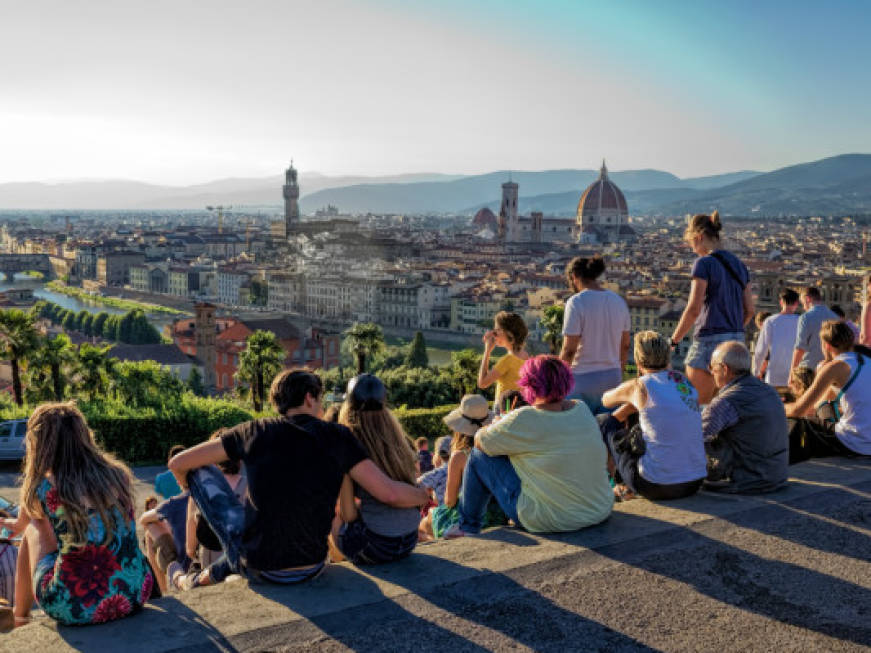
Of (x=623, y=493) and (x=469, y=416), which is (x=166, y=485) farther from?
(x=623, y=493)

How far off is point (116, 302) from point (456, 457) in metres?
63.7

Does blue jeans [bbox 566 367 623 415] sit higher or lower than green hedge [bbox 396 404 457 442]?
higher

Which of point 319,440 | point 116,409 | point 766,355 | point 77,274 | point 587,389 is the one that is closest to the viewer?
point 319,440

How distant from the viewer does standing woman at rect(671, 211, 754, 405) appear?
399 cm

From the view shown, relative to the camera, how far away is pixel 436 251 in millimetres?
89375

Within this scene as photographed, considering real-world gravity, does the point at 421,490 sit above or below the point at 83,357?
above

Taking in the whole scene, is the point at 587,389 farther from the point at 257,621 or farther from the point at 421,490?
the point at 257,621

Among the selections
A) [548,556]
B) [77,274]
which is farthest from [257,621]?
[77,274]

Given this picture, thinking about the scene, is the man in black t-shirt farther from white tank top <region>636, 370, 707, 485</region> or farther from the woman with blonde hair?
white tank top <region>636, 370, 707, 485</region>

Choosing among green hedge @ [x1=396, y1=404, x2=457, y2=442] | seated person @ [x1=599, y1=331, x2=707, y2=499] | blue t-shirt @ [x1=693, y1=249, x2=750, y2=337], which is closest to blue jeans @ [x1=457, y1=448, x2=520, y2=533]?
seated person @ [x1=599, y1=331, x2=707, y2=499]

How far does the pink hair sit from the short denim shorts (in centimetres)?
141

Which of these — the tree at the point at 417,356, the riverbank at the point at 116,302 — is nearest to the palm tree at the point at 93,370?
the tree at the point at 417,356

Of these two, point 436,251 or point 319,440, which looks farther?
point 436,251

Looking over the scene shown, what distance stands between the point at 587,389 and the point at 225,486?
1.83 metres
